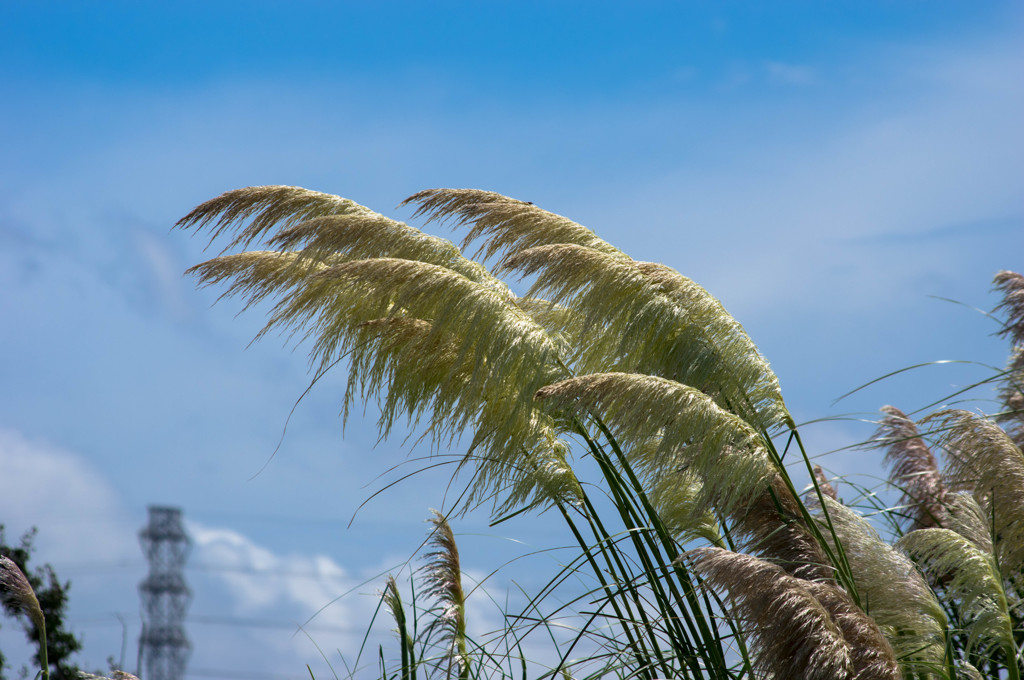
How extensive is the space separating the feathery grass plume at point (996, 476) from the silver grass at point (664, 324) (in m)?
0.97

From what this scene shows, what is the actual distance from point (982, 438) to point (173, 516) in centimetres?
3216

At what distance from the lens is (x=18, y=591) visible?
4.60 m

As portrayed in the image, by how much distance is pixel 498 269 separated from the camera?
4125 millimetres

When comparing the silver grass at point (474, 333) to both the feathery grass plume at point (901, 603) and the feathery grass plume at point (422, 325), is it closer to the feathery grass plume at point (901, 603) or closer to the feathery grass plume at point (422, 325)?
the feathery grass plume at point (422, 325)

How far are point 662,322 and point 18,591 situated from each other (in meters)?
3.43

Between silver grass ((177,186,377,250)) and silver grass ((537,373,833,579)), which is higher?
silver grass ((177,186,377,250))

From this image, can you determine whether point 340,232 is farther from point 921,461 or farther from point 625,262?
point 921,461

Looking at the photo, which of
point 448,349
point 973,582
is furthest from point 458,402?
point 973,582

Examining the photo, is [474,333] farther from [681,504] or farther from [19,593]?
[19,593]

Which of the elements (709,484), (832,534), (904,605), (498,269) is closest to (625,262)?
(498,269)

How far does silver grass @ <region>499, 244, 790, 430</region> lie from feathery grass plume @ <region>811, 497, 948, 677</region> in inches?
24.3

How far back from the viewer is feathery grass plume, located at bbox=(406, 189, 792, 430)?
369 centimetres

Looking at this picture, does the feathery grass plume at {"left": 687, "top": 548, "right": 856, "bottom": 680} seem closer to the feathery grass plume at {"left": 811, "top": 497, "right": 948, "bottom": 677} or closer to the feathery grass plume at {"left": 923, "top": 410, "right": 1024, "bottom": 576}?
the feathery grass plume at {"left": 811, "top": 497, "right": 948, "bottom": 677}

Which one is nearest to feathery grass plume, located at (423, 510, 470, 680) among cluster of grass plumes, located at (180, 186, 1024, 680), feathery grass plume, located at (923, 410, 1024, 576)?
cluster of grass plumes, located at (180, 186, 1024, 680)
